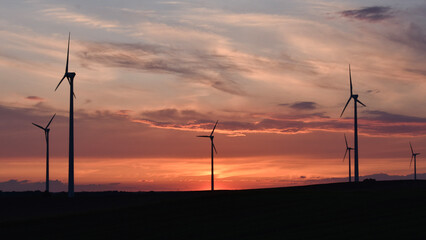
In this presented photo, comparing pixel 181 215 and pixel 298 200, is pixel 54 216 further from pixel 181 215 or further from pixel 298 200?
pixel 298 200

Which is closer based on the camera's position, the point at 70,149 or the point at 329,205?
the point at 329,205

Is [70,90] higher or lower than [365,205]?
higher

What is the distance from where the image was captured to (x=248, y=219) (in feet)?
191

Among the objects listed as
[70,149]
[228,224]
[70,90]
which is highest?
[70,90]

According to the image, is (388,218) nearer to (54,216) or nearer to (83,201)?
(54,216)

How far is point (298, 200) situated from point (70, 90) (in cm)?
4914

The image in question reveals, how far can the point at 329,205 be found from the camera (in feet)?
204

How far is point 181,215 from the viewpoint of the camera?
65.8m

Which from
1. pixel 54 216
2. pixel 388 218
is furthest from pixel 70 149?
pixel 388 218

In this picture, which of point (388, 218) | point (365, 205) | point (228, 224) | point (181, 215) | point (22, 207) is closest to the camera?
point (388, 218)

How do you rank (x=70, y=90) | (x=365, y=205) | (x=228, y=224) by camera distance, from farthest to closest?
1. (x=70, y=90)
2. (x=365, y=205)
3. (x=228, y=224)

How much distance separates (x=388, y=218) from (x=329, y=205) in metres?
12.8

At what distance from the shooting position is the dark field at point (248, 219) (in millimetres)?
46219

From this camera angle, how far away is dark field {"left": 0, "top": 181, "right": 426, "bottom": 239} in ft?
152
